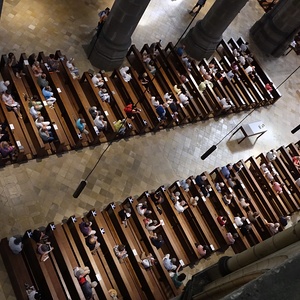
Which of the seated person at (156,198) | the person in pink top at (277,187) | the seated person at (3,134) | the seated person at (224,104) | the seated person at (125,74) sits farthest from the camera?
the seated person at (224,104)

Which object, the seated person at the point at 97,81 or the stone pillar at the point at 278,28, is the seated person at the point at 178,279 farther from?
the stone pillar at the point at 278,28

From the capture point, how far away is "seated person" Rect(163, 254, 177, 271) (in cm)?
1074

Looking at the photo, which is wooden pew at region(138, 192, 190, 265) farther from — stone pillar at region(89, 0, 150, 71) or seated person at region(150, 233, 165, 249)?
stone pillar at region(89, 0, 150, 71)

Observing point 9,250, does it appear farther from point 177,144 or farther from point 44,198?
point 177,144

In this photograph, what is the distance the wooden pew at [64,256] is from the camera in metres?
9.50

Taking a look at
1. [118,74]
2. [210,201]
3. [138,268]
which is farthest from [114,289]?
[118,74]

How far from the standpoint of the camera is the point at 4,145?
1032 cm

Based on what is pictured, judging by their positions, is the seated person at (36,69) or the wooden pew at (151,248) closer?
the wooden pew at (151,248)

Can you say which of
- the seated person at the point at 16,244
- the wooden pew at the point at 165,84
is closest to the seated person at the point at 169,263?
the seated person at the point at 16,244

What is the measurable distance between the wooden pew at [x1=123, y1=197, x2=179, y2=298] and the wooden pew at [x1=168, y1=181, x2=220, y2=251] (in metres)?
1.11

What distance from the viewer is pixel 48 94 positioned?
11805mm

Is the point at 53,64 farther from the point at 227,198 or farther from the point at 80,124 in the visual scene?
the point at 227,198

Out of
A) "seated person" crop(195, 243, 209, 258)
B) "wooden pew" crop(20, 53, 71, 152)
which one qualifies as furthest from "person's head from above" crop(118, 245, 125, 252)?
"wooden pew" crop(20, 53, 71, 152)

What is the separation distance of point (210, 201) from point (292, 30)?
9.31 m
